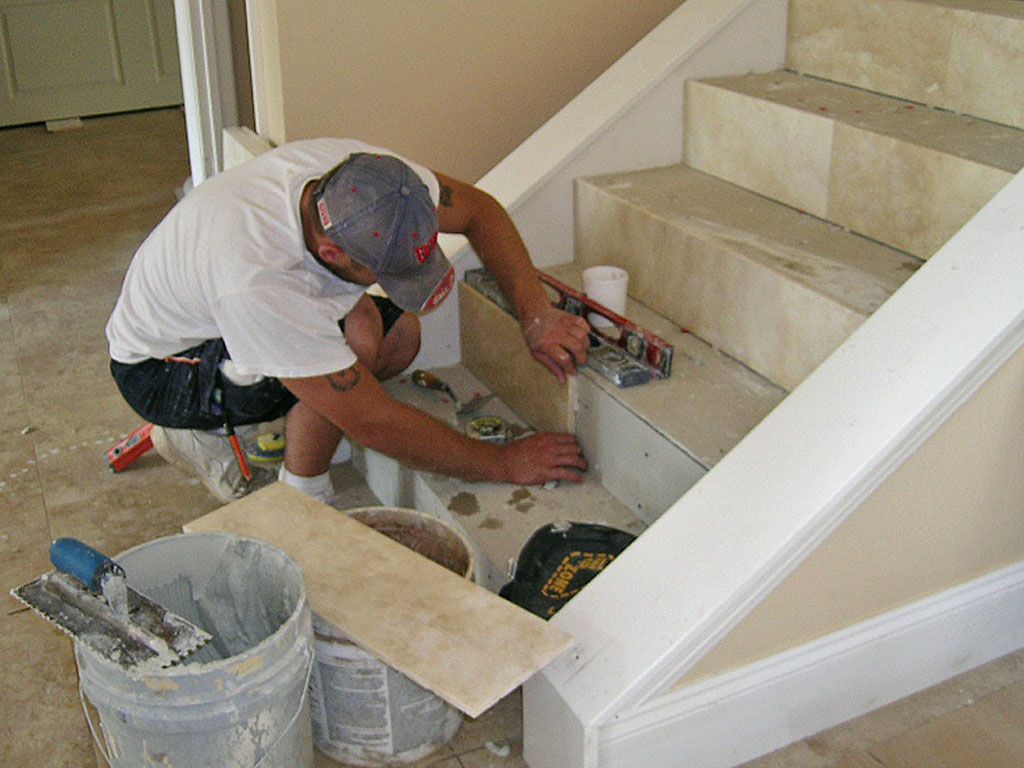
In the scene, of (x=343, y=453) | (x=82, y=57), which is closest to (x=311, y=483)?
(x=343, y=453)

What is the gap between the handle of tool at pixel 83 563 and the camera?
62.2 inches

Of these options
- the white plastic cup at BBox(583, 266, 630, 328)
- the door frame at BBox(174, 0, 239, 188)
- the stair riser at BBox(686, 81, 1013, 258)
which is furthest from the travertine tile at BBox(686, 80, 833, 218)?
the door frame at BBox(174, 0, 239, 188)

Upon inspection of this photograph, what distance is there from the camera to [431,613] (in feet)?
5.80

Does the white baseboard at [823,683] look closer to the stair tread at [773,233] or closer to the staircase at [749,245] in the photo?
the staircase at [749,245]

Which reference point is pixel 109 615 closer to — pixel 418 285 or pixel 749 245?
pixel 418 285

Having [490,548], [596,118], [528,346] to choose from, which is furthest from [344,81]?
[490,548]

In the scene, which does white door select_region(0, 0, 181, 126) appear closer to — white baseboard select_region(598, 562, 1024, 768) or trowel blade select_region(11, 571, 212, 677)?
trowel blade select_region(11, 571, 212, 677)

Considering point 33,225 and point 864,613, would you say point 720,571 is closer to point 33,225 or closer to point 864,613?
point 864,613

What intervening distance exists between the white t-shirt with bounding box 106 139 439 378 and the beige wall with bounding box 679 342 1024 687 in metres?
0.88

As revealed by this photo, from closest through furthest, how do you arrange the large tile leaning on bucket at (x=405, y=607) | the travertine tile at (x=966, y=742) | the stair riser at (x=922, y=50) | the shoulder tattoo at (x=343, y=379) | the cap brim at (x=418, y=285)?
the large tile leaning on bucket at (x=405, y=607)
the travertine tile at (x=966, y=742)
the cap brim at (x=418, y=285)
the shoulder tattoo at (x=343, y=379)
the stair riser at (x=922, y=50)

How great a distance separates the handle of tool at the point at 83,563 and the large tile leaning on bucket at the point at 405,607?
0.33 meters

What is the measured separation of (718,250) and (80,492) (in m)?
1.56

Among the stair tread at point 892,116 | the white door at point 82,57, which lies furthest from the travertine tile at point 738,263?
the white door at point 82,57

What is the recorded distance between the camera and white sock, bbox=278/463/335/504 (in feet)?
8.16
